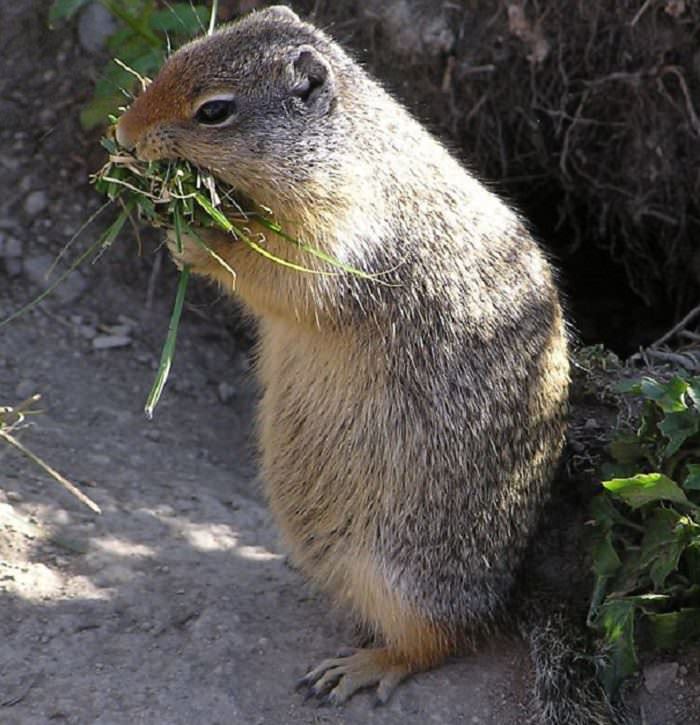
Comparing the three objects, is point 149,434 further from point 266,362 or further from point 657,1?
point 657,1

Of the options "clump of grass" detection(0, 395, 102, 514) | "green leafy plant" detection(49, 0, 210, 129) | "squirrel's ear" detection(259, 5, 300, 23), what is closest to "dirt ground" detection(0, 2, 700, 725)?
"clump of grass" detection(0, 395, 102, 514)

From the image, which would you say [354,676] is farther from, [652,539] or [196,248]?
[196,248]

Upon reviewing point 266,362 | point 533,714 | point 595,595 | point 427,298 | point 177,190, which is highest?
point 177,190

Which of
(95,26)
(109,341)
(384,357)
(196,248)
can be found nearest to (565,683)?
(384,357)

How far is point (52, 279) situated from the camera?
18.6 feet

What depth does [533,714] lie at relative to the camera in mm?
3658

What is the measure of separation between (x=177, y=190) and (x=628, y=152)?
2.95 meters

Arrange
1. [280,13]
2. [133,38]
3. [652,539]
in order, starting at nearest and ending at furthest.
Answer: [652,539], [280,13], [133,38]

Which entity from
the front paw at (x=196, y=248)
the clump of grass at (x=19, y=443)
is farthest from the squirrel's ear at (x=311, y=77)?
the clump of grass at (x=19, y=443)

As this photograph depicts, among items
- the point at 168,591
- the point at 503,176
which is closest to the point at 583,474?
the point at 168,591

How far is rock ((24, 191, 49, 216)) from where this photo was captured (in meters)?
5.75

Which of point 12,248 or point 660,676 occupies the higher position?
point 12,248

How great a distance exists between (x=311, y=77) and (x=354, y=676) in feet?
6.17

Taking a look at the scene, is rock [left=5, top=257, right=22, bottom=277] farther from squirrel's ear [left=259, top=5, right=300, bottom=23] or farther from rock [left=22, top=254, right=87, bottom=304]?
squirrel's ear [left=259, top=5, right=300, bottom=23]
